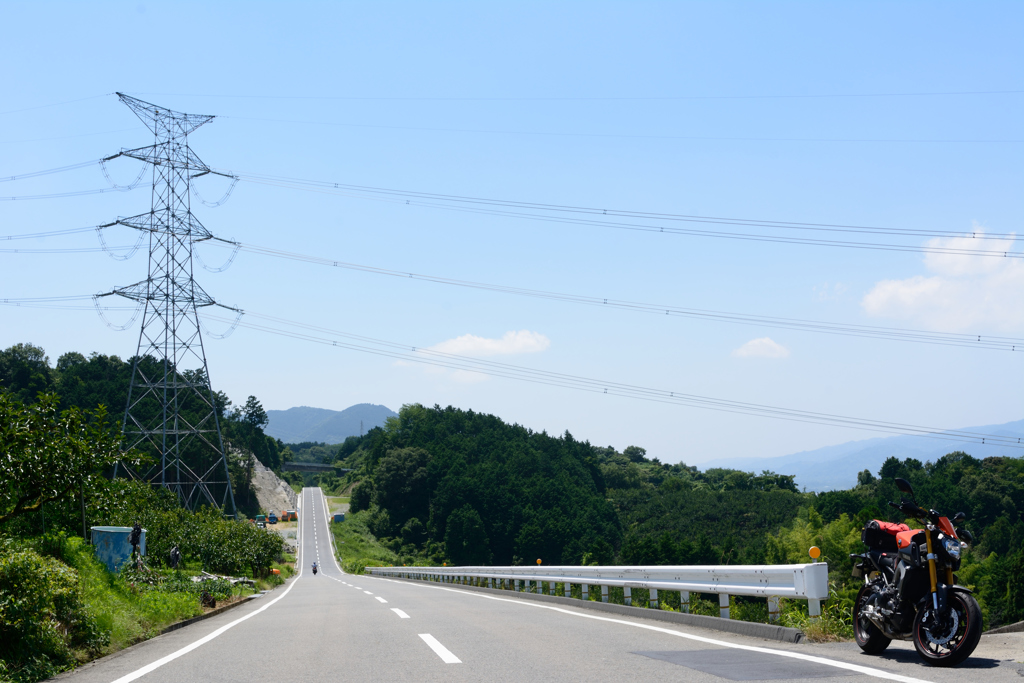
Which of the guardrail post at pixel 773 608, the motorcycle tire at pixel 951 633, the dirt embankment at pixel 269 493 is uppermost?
the motorcycle tire at pixel 951 633

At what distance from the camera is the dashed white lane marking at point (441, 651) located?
7.93 m

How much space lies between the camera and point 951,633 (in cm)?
654

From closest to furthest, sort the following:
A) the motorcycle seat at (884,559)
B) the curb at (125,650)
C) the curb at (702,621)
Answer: the motorcycle seat at (884,559) < the curb at (125,650) < the curb at (702,621)

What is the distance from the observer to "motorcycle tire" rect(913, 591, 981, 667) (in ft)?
20.9

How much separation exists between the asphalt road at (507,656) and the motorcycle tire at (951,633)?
149 millimetres

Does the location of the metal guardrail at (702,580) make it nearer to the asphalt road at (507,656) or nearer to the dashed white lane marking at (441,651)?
the asphalt road at (507,656)

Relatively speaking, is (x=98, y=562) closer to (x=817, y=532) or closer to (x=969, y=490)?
(x=817, y=532)

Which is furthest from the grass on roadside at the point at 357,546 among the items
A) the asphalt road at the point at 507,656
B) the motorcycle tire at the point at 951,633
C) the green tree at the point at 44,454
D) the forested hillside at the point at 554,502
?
the motorcycle tire at the point at 951,633

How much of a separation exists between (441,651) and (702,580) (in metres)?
4.62

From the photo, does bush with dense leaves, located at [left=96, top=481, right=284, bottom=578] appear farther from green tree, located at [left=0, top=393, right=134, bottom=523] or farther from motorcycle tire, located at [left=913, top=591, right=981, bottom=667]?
motorcycle tire, located at [left=913, top=591, right=981, bottom=667]

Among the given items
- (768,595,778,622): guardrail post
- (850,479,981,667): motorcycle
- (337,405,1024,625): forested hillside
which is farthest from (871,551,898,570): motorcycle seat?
(337,405,1024,625): forested hillside

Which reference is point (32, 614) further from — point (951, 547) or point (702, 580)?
point (951, 547)

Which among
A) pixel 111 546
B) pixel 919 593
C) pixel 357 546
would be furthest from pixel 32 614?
pixel 357 546

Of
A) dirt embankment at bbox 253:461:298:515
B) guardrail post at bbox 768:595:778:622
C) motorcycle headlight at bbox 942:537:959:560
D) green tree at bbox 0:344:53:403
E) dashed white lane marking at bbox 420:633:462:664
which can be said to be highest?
green tree at bbox 0:344:53:403
